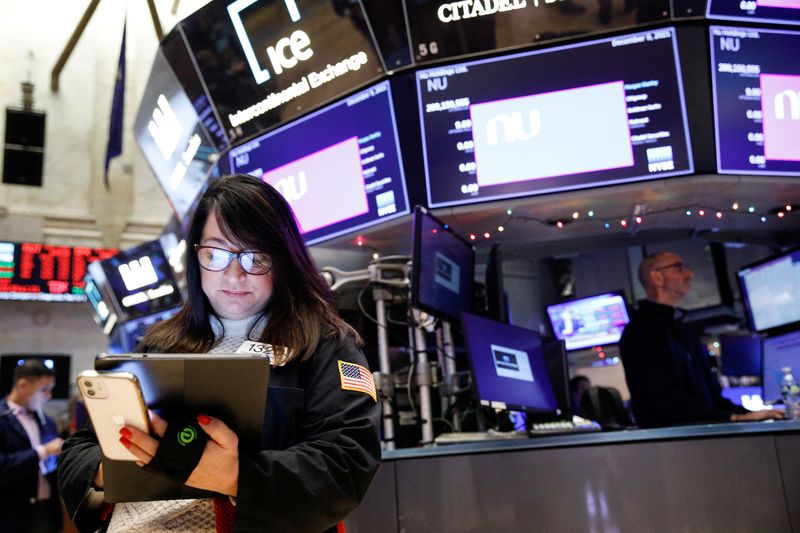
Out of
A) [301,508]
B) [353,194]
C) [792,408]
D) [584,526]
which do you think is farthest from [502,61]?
[301,508]

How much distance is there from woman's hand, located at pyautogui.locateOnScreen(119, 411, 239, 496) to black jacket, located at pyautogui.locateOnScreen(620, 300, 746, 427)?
2862 mm

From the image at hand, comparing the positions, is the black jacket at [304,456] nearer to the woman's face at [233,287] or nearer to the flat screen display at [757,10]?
the woman's face at [233,287]

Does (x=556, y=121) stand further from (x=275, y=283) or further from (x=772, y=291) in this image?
(x=275, y=283)

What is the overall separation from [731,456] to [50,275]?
1015cm

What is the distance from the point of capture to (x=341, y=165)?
4516mm

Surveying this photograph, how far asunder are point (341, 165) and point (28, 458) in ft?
9.85

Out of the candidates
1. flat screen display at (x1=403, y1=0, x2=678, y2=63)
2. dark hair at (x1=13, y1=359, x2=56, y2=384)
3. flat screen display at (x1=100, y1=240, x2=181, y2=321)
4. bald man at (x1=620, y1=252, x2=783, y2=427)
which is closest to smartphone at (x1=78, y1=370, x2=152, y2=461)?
bald man at (x1=620, y1=252, x2=783, y2=427)

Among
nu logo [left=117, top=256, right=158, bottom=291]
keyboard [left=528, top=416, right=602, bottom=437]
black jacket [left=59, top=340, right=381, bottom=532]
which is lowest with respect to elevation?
keyboard [left=528, top=416, right=602, bottom=437]

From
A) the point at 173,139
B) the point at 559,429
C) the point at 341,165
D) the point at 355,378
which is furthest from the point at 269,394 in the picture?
the point at 173,139

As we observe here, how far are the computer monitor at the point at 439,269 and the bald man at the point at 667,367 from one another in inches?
36.8

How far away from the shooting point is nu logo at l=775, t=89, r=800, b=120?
13.0 feet

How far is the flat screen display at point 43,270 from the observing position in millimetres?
10039

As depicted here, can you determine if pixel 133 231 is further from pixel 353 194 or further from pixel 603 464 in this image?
pixel 603 464

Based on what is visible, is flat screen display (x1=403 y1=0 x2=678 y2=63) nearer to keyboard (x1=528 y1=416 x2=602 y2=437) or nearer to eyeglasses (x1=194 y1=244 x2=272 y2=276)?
keyboard (x1=528 y1=416 x2=602 y2=437)
